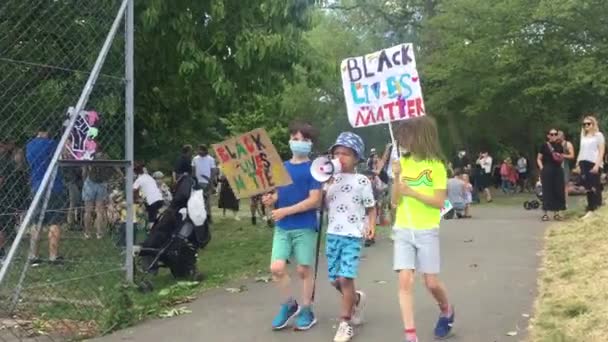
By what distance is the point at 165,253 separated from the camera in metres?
8.56

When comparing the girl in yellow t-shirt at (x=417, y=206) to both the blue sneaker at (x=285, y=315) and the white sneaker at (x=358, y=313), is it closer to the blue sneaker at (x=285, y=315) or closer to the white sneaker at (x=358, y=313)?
the white sneaker at (x=358, y=313)

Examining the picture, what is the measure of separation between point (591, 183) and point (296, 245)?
7999 mm

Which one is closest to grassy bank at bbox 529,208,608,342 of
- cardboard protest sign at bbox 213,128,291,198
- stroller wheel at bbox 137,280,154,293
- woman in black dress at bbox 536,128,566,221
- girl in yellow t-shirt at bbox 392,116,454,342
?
Answer: girl in yellow t-shirt at bbox 392,116,454,342

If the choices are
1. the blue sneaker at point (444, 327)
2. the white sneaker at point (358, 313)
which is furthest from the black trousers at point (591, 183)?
the blue sneaker at point (444, 327)

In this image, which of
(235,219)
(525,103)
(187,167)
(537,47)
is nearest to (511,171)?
(525,103)

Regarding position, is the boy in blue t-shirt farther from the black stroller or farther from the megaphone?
the black stroller

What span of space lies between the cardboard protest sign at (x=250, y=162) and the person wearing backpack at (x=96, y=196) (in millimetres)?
1597

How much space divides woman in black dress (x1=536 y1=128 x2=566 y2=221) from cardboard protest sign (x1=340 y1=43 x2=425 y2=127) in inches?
277

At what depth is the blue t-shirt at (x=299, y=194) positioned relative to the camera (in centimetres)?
630

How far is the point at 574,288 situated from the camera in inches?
278

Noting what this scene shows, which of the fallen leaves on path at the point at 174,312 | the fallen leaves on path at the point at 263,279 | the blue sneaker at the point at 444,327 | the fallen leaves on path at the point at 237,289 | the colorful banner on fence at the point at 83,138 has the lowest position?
the blue sneaker at the point at 444,327

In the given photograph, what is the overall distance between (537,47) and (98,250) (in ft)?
73.3

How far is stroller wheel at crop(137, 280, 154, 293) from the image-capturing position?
8.02 metres

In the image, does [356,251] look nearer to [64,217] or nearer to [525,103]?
[64,217]
